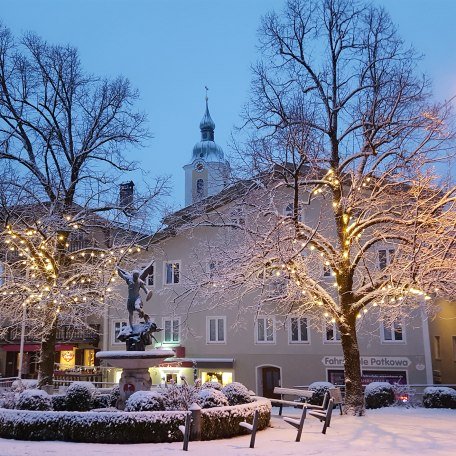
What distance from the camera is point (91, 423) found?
12.1m

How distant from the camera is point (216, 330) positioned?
1280 inches

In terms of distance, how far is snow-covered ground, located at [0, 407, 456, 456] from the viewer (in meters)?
10.9

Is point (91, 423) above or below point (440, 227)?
below

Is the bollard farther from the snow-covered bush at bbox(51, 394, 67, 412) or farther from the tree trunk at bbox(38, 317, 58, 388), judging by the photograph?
the tree trunk at bbox(38, 317, 58, 388)

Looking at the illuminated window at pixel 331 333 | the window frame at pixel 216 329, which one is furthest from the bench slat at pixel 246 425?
the window frame at pixel 216 329

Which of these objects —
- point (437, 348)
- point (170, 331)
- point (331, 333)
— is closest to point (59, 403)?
point (331, 333)

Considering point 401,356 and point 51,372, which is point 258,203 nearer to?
point 51,372

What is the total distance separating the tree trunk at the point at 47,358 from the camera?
20844 mm

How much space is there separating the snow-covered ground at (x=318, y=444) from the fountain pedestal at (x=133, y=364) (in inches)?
148

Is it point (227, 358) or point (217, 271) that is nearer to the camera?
point (217, 271)

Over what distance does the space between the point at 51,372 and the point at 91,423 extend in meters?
9.86

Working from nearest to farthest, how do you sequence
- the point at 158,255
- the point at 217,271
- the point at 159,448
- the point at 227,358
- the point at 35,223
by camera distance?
1. the point at 159,448
2. the point at 217,271
3. the point at 35,223
4. the point at 227,358
5. the point at 158,255

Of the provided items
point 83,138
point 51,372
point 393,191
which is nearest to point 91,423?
point 51,372

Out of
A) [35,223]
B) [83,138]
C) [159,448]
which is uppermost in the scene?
[83,138]
